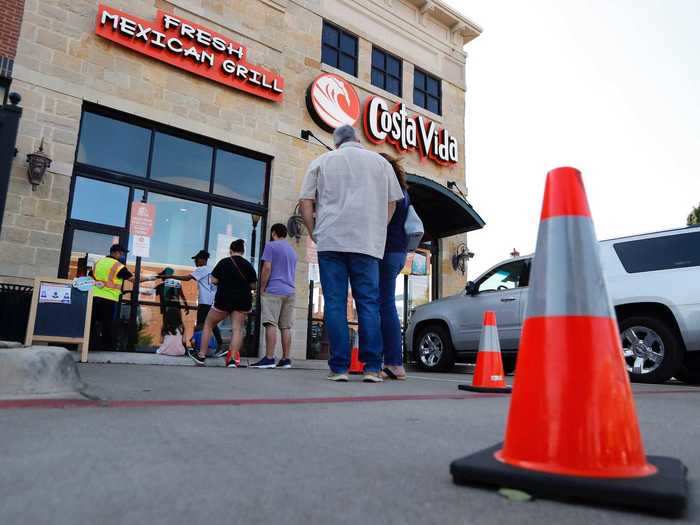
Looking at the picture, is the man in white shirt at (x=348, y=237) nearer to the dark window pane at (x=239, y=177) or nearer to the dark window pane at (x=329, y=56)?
the dark window pane at (x=239, y=177)

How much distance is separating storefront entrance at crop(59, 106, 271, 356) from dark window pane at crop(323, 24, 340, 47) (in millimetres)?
3547

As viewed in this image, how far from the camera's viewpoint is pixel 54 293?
19.7 feet

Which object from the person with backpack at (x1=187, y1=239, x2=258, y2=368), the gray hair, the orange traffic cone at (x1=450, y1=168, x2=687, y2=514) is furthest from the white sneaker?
the orange traffic cone at (x1=450, y1=168, x2=687, y2=514)

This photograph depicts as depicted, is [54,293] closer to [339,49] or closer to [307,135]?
[307,135]

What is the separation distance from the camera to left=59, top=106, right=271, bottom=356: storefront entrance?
868 cm

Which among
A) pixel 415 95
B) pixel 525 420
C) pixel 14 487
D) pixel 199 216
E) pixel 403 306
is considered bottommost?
pixel 14 487

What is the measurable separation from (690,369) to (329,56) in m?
9.45

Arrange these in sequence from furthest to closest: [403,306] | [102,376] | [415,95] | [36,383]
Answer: [415,95] → [403,306] → [102,376] → [36,383]

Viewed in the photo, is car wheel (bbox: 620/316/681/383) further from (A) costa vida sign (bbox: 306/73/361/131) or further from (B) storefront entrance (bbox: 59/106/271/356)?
(A) costa vida sign (bbox: 306/73/361/131)

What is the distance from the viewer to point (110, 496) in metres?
1.15

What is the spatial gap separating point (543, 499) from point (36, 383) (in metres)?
2.46

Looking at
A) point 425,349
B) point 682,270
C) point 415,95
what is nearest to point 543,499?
point 682,270

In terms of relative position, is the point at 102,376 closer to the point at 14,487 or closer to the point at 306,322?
the point at 14,487

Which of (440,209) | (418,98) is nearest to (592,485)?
(440,209)
